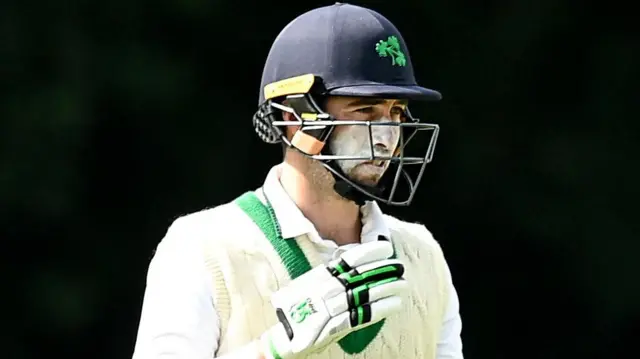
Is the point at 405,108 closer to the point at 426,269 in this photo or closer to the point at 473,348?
the point at 426,269

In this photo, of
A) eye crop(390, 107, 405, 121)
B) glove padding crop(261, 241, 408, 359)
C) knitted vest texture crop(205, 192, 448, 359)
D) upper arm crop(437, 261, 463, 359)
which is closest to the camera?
glove padding crop(261, 241, 408, 359)

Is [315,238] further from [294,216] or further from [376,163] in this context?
[376,163]

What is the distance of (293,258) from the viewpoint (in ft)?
10.2

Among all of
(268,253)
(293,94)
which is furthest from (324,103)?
(268,253)

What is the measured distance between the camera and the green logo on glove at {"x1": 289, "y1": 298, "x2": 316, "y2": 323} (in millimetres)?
2871

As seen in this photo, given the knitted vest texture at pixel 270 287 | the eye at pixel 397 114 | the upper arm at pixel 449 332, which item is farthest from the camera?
the upper arm at pixel 449 332

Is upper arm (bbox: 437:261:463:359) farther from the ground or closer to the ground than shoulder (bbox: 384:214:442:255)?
closer to the ground

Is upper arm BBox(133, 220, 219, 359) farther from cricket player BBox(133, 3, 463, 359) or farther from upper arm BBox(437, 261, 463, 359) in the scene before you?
upper arm BBox(437, 261, 463, 359)

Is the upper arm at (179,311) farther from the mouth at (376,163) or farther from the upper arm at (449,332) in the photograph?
the upper arm at (449,332)

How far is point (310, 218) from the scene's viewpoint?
314cm

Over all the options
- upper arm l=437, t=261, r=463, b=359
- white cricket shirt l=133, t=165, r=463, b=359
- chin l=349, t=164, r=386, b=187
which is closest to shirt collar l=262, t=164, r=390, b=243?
white cricket shirt l=133, t=165, r=463, b=359

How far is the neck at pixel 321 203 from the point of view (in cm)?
314

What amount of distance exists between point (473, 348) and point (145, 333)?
320 cm

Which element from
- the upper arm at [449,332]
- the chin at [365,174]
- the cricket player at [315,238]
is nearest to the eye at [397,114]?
the cricket player at [315,238]
